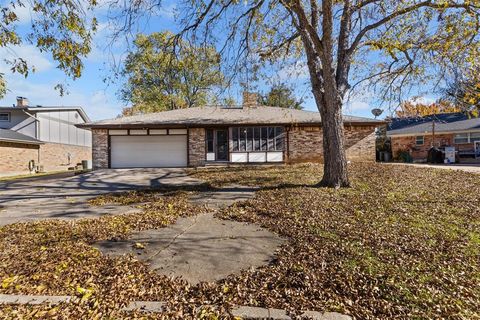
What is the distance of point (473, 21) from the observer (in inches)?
295

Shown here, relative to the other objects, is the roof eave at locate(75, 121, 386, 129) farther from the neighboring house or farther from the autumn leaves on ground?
the autumn leaves on ground

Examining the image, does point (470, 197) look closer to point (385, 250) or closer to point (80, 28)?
point (385, 250)

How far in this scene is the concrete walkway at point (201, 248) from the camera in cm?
373

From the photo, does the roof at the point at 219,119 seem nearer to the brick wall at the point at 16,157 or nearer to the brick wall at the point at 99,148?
the brick wall at the point at 99,148

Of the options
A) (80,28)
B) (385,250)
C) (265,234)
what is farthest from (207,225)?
(80,28)

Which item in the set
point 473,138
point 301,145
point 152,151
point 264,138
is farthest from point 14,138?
point 473,138

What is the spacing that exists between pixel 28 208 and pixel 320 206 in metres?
7.53

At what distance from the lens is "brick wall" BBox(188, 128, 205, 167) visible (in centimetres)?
1762

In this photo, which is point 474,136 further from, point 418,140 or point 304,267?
point 304,267

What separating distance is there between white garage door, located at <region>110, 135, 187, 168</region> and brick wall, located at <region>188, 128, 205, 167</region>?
1.65 ft

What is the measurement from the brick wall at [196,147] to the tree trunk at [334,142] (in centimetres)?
1040

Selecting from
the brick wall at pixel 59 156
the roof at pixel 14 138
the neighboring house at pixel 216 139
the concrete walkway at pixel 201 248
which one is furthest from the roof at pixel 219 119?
the concrete walkway at pixel 201 248

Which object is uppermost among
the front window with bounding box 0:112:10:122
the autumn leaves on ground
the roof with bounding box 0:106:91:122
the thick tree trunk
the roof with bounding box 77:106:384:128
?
the roof with bounding box 0:106:91:122

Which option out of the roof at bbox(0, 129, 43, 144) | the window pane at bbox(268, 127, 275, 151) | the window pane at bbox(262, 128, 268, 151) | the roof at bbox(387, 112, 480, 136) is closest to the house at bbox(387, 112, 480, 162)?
the roof at bbox(387, 112, 480, 136)
